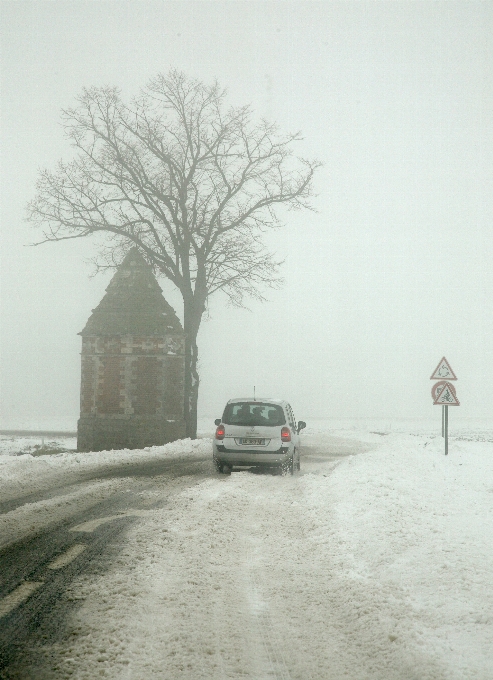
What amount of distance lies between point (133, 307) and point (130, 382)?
3591 millimetres

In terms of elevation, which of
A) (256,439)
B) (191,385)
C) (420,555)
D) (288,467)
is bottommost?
(288,467)

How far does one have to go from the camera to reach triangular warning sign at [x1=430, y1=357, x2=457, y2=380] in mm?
19141

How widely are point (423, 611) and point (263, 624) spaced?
1323 millimetres

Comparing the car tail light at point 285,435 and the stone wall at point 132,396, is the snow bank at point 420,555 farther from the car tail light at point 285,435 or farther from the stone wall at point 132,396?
the stone wall at point 132,396

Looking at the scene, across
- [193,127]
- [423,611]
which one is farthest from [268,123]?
[423,611]

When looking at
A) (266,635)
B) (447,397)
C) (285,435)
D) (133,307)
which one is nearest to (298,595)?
(266,635)

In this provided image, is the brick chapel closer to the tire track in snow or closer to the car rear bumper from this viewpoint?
the car rear bumper

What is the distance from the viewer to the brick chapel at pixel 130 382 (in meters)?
29.5

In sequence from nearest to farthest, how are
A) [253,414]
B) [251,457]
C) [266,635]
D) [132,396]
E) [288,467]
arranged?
[266,635] → [251,457] → [288,467] → [253,414] → [132,396]

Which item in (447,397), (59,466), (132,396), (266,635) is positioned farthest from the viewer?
(132,396)

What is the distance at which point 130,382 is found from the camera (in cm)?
2972

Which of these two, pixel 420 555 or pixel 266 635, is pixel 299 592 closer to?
pixel 266 635

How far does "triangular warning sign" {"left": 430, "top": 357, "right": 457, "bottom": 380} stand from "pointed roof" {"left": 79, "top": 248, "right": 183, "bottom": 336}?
14.0m

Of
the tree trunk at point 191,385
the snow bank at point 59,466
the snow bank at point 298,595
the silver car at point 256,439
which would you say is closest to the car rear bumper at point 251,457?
the silver car at point 256,439
